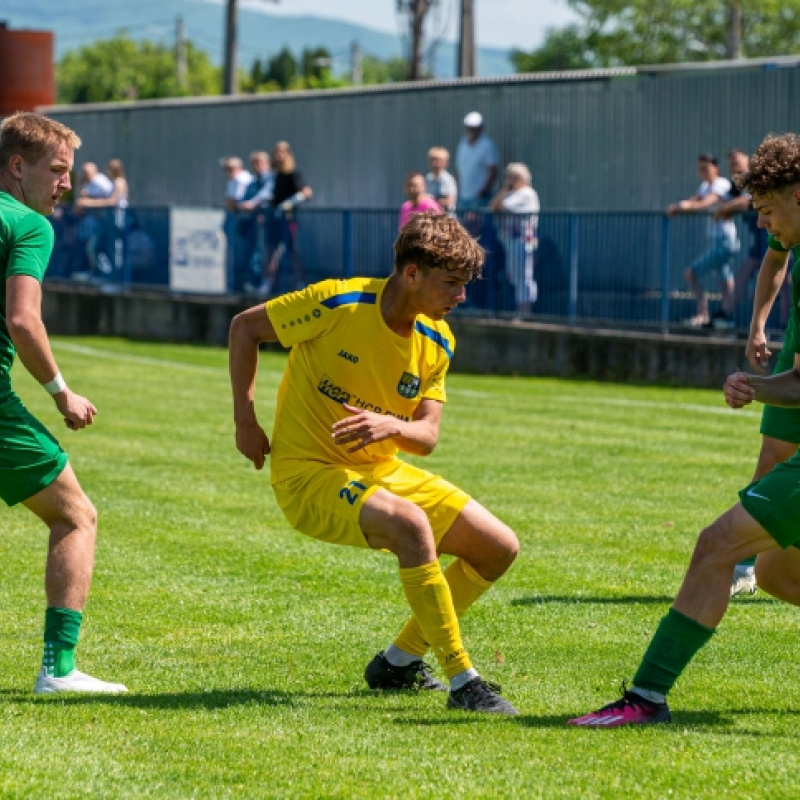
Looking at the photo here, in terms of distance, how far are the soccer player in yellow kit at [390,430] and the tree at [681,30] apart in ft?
284

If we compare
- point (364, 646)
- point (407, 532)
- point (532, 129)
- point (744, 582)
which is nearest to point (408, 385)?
point (407, 532)

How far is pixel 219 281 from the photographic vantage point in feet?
82.8

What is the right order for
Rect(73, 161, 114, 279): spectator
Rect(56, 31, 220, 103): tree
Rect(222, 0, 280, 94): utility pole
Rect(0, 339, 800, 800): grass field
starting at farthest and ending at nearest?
Rect(56, 31, 220, 103): tree, Rect(222, 0, 280, 94): utility pole, Rect(73, 161, 114, 279): spectator, Rect(0, 339, 800, 800): grass field

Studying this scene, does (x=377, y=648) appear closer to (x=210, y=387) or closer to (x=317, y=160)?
(x=210, y=387)

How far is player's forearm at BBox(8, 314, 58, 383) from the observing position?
5828mm

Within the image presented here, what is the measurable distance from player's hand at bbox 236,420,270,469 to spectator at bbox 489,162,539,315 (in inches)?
558

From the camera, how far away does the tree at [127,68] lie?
16325 centimetres

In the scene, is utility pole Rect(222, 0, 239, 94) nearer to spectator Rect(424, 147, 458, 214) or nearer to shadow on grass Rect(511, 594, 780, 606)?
spectator Rect(424, 147, 458, 214)

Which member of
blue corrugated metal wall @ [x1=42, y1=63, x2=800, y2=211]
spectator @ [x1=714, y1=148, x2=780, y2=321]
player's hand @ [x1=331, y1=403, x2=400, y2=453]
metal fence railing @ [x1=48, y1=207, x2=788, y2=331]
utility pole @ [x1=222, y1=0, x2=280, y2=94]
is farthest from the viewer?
utility pole @ [x1=222, y1=0, x2=280, y2=94]

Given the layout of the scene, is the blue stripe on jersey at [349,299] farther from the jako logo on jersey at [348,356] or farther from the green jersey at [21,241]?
the green jersey at [21,241]

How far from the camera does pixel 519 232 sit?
20234mm

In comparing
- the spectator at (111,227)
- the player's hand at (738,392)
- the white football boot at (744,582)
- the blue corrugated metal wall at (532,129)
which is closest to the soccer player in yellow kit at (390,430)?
the player's hand at (738,392)

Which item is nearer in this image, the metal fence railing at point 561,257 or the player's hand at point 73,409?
the player's hand at point 73,409

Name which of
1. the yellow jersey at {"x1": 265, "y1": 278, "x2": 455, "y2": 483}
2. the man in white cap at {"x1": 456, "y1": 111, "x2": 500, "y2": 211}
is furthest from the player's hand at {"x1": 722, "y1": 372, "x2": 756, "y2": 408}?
the man in white cap at {"x1": 456, "y1": 111, "x2": 500, "y2": 211}
